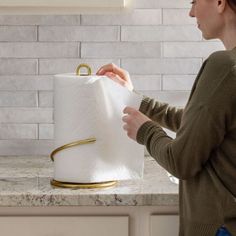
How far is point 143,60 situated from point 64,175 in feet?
2.42

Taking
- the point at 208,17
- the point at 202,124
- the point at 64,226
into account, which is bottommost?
the point at 64,226

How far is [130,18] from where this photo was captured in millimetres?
2514

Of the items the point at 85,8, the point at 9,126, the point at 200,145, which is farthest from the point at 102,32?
the point at 200,145

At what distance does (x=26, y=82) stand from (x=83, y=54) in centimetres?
24

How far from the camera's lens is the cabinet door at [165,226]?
186cm

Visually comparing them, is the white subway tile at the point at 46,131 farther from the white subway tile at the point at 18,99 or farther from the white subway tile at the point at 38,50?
the white subway tile at the point at 38,50

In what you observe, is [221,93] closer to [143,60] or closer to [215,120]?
[215,120]

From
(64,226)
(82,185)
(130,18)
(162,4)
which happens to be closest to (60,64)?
(130,18)

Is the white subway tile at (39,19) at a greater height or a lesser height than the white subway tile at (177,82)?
greater

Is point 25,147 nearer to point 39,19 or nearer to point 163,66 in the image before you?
point 39,19

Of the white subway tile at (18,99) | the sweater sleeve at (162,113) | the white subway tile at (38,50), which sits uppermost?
the white subway tile at (38,50)

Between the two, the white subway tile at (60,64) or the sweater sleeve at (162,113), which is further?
the white subway tile at (60,64)

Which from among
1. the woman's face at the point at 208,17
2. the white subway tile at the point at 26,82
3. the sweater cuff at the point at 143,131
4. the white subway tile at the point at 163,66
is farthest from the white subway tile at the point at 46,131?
the woman's face at the point at 208,17

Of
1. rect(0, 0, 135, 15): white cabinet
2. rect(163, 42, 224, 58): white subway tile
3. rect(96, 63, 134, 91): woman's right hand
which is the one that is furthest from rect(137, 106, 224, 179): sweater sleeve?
rect(163, 42, 224, 58): white subway tile
